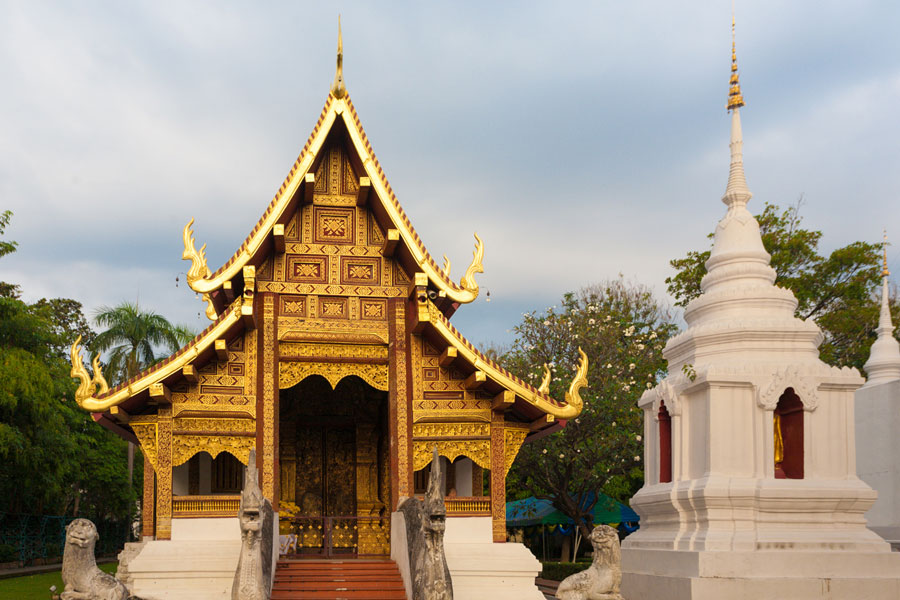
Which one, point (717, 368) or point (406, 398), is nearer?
point (406, 398)

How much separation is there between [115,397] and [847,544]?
9.82 metres

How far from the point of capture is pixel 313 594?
10.9 metres

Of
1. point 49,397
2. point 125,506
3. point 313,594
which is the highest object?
point 49,397

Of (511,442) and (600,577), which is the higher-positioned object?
(511,442)

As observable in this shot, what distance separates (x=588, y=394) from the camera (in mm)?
22406

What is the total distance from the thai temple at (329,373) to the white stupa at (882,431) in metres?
9.79

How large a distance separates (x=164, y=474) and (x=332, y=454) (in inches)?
177

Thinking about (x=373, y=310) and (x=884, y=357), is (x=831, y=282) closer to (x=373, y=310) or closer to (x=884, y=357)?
(x=884, y=357)

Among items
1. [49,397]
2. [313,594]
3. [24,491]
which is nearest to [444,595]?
[313,594]

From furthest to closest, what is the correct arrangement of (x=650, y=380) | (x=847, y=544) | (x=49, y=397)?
1. (x=650, y=380)
2. (x=49, y=397)
3. (x=847, y=544)

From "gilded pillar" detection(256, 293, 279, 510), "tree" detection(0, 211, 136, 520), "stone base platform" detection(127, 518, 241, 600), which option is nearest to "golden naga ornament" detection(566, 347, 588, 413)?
"gilded pillar" detection(256, 293, 279, 510)

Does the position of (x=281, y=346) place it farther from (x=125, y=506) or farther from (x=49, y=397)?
(x=125, y=506)

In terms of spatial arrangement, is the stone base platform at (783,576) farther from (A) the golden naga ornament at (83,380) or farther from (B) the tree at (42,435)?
(B) the tree at (42,435)

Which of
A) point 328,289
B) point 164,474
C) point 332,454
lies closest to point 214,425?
point 164,474
